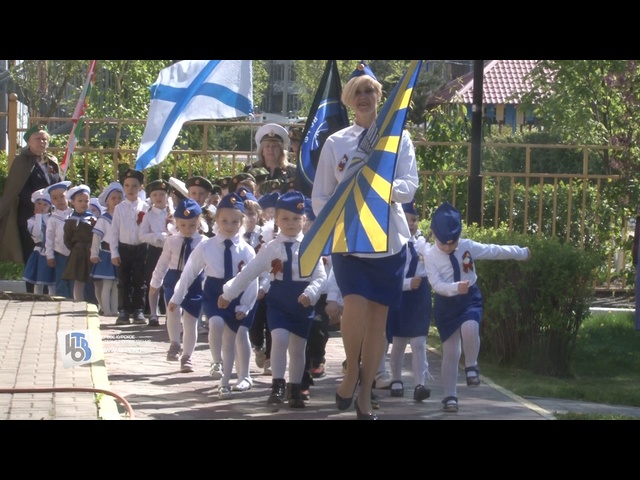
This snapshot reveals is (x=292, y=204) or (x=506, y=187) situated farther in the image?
(x=506, y=187)

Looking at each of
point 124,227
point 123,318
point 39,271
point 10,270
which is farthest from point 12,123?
point 123,318

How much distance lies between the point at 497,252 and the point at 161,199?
523cm

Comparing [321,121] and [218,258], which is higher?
[321,121]

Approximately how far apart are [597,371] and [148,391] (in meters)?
4.55

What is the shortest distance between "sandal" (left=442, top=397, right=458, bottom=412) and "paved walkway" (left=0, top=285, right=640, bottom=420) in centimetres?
5

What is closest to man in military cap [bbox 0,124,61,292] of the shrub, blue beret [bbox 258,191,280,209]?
blue beret [bbox 258,191,280,209]

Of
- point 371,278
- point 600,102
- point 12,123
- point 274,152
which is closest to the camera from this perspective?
point 371,278

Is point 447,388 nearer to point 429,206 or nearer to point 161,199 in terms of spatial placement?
point 161,199

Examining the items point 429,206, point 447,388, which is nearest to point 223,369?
point 447,388

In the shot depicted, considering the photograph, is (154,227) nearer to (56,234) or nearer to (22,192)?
(56,234)

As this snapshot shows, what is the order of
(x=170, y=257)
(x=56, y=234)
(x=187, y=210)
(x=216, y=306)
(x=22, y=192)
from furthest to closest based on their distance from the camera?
(x=22, y=192) < (x=56, y=234) < (x=170, y=257) < (x=187, y=210) < (x=216, y=306)

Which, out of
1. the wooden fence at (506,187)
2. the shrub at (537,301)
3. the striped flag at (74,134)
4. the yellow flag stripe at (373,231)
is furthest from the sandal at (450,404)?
the striped flag at (74,134)

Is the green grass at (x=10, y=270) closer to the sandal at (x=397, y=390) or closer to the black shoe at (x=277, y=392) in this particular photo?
the sandal at (x=397, y=390)

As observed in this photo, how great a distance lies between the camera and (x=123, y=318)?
1238 cm
